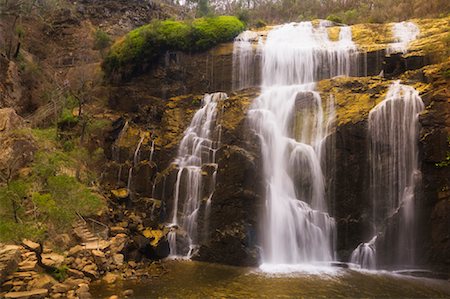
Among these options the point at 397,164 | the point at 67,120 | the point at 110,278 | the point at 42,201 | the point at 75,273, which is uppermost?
the point at 67,120

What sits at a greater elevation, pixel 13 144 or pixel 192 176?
pixel 13 144

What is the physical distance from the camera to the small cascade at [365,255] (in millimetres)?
15906

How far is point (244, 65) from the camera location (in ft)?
83.3

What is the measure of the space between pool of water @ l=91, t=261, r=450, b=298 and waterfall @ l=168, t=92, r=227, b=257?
101 inches

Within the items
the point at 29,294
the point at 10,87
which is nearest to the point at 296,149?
the point at 29,294

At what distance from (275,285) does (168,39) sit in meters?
19.3

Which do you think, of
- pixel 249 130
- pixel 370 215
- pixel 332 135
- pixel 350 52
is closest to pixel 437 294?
pixel 370 215

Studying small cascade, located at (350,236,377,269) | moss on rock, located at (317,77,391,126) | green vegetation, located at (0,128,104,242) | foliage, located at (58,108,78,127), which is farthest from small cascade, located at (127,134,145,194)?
small cascade, located at (350,236,377,269)

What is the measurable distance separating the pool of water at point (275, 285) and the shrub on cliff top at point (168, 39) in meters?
16.3

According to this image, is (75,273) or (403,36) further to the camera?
(403,36)

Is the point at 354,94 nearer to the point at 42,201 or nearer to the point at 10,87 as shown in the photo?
the point at 42,201

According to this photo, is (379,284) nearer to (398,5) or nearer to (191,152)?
(191,152)

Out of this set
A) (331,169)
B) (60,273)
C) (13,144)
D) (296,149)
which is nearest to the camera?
(60,273)

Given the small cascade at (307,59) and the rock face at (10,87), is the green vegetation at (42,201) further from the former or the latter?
the small cascade at (307,59)
